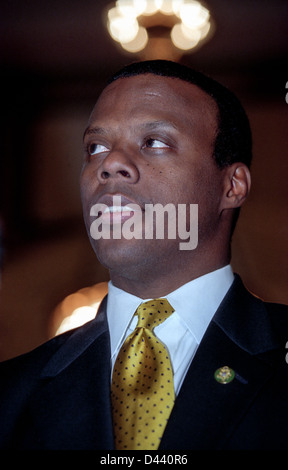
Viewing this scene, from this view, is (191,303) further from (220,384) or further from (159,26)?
(159,26)

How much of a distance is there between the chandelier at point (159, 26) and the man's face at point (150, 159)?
99 cm

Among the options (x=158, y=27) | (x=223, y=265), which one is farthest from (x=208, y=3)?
(x=223, y=265)

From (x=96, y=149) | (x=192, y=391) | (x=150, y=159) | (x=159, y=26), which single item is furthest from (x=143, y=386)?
(x=159, y=26)

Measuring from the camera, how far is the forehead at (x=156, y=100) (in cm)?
122

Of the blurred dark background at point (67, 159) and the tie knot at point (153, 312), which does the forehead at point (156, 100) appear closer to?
the tie knot at point (153, 312)

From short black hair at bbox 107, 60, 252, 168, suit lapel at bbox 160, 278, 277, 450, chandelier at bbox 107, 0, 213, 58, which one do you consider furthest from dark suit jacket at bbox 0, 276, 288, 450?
chandelier at bbox 107, 0, 213, 58

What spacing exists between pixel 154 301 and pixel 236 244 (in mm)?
1691

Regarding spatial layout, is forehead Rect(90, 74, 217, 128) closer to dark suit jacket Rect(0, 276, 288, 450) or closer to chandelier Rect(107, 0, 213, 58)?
dark suit jacket Rect(0, 276, 288, 450)

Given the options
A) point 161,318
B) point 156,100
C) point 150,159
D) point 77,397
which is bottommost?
point 77,397

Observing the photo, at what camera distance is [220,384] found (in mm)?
968

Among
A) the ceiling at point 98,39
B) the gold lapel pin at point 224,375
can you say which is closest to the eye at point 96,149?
the gold lapel pin at point 224,375

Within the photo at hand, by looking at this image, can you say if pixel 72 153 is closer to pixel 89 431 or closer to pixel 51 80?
pixel 51 80

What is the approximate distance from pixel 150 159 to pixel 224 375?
0.50 meters

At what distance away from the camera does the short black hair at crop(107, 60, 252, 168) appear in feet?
4.25
